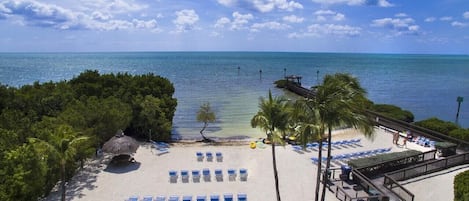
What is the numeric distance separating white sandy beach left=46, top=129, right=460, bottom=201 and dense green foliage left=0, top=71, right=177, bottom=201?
1.63 metres

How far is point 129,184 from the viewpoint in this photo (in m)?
17.0

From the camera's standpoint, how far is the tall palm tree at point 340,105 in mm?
11180

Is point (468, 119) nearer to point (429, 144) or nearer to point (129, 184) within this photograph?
point (429, 144)

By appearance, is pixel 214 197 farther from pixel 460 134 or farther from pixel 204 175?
pixel 460 134

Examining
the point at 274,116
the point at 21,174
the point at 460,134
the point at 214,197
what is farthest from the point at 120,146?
the point at 460,134

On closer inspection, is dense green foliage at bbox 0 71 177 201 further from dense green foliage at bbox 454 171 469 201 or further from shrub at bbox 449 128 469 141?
shrub at bbox 449 128 469 141

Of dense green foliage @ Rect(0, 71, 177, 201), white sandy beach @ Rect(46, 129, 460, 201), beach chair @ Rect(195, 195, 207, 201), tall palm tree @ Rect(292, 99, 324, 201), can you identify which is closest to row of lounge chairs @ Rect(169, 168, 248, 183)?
white sandy beach @ Rect(46, 129, 460, 201)

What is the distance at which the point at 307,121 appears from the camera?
38.4 ft

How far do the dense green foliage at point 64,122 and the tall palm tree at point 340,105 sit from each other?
29.6 feet

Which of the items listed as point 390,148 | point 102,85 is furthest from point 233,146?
point 102,85

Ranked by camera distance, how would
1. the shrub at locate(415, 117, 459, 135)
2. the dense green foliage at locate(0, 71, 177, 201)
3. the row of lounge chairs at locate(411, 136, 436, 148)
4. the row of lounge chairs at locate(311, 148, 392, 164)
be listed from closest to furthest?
1. the dense green foliage at locate(0, 71, 177, 201)
2. the row of lounge chairs at locate(311, 148, 392, 164)
3. the row of lounge chairs at locate(411, 136, 436, 148)
4. the shrub at locate(415, 117, 459, 135)

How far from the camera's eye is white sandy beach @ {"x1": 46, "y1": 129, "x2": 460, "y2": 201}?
16.0 m

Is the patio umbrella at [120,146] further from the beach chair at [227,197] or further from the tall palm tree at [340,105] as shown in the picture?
the tall palm tree at [340,105]

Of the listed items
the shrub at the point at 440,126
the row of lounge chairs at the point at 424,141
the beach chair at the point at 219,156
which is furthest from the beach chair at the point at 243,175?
the shrub at the point at 440,126
